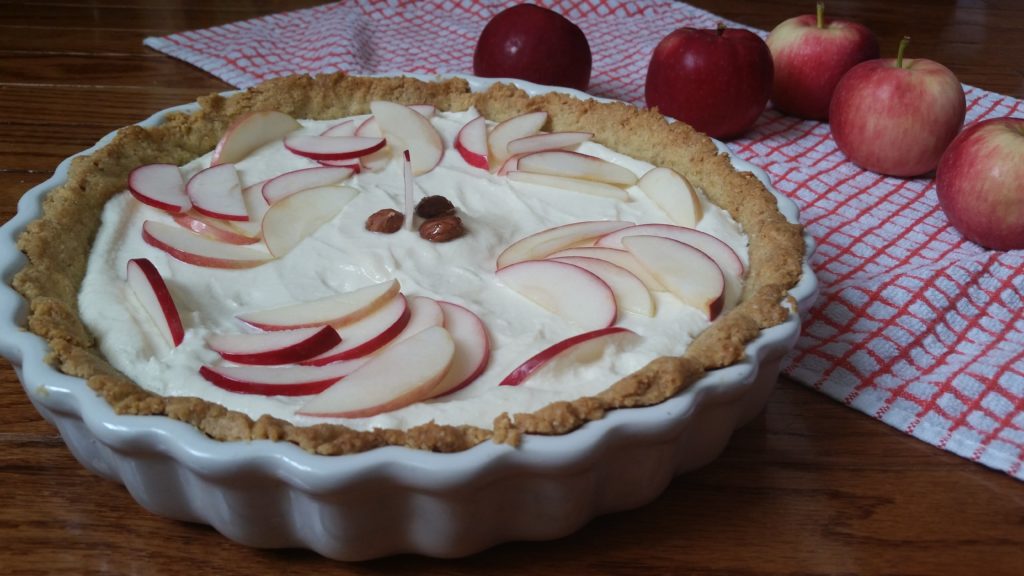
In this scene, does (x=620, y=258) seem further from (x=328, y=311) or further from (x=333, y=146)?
(x=333, y=146)

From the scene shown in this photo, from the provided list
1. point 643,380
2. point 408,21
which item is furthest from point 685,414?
point 408,21

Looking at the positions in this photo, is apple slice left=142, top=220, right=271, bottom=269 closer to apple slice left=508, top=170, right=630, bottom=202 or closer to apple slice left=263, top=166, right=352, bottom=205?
apple slice left=263, top=166, right=352, bottom=205

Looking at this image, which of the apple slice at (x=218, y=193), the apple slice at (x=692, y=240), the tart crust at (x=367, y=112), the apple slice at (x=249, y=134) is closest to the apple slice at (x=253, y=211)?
the apple slice at (x=218, y=193)

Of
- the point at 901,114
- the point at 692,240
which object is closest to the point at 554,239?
the point at 692,240

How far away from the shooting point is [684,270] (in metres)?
1.59

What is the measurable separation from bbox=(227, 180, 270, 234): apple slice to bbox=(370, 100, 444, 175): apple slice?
30 cm

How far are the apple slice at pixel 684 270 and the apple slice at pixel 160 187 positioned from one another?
81cm

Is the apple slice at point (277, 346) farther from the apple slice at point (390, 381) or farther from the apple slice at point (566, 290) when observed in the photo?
the apple slice at point (566, 290)

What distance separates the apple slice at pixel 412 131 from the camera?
2.03m

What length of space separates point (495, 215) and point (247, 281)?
1.58ft

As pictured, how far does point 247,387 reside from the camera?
134 centimetres

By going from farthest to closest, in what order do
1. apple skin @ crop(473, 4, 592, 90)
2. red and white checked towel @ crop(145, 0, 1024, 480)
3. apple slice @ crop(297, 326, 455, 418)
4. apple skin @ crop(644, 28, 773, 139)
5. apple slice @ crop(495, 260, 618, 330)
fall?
apple skin @ crop(473, 4, 592, 90), apple skin @ crop(644, 28, 773, 139), red and white checked towel @ crop(145, 0, 1024, 480), apple slice @ crop(495, 260, 618, 330), apple slice @ crop(297, 326, 455, 418)

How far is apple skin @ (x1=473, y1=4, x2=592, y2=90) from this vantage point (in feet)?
8.50

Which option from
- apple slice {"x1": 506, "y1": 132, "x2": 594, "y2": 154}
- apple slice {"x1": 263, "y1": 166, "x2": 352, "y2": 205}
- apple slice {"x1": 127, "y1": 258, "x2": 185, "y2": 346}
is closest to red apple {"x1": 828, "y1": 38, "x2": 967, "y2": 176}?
apple slice {"x1": 506, "y1": 132, "x2": 594, "y2": 154}
